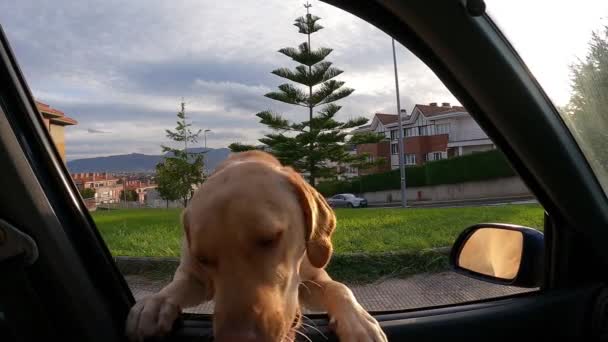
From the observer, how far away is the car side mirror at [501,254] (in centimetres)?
191

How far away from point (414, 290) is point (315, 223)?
1.75 m

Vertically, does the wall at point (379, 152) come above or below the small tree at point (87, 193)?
above

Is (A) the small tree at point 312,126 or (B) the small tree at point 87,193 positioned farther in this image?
(A) the small tree at point 312,126

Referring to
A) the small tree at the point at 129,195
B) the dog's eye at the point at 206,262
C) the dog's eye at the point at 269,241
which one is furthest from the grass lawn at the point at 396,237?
the dog's eye at the point at 269,241

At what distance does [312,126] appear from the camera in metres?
4.77

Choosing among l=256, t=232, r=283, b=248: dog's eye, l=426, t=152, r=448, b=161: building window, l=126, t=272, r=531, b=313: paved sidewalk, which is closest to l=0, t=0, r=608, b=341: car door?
l=256, t=232, r=283, b=248: dog's eye

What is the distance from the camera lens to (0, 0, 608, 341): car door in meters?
1.35

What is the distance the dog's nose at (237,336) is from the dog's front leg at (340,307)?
0.38 m

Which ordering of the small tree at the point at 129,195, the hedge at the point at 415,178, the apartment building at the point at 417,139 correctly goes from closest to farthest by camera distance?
1. the small tree at the point at 129,195
2. the apartment building at the point at 417,139
3. the hedge at the point at 415,178

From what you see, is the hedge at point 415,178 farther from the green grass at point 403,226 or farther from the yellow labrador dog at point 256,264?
the yellow labrador dog at point 256,264

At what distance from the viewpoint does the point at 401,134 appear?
432 cm

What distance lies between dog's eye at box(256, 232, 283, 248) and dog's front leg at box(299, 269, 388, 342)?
1.19 ft

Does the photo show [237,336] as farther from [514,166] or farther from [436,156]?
[436,156]

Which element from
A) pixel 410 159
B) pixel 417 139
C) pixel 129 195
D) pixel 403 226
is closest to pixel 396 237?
pixel 403 226
